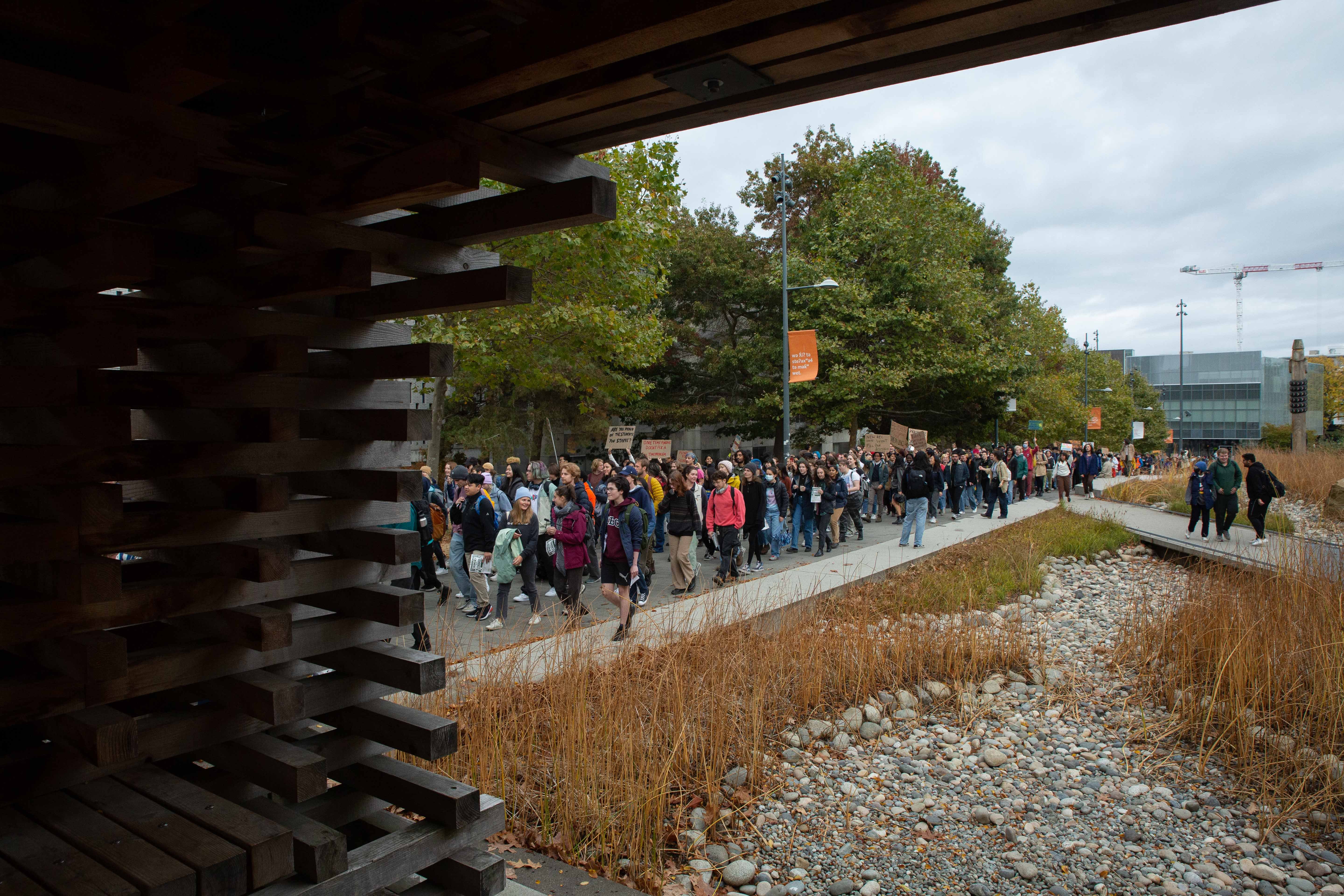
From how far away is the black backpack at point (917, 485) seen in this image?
560 inches

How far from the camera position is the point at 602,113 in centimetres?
245

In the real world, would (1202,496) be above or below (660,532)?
above

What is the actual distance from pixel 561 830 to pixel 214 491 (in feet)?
8.97

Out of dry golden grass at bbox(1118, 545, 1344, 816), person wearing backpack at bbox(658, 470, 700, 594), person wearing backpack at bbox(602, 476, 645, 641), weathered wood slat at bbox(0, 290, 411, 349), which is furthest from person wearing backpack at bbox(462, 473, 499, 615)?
dry golden grass at bbox(1118, 545, 1344, 816)

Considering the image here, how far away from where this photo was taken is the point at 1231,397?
8488 centimetres

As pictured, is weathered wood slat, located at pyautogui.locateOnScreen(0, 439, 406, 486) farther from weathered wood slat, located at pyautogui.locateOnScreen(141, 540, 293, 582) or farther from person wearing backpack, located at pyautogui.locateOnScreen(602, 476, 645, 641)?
person wearing backpack, located at pyautogui.locateOnScreen(602, 476, 645, 641)

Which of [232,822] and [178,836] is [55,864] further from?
[232,822]

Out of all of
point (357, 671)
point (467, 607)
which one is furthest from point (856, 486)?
point (357, 671)

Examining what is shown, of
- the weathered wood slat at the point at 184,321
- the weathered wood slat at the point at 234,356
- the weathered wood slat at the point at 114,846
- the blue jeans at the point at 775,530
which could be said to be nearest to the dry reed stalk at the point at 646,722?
the weathered wood slat at the point at 114,846

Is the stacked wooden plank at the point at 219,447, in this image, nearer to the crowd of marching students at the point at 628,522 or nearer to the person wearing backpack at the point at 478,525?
the crowd of marching students at the point at 628,522

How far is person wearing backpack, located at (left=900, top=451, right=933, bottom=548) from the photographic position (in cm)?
1423

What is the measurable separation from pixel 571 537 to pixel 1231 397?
95655mm

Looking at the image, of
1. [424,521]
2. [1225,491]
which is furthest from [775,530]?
[1225,491]

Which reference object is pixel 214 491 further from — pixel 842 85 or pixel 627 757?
pixel 627 757
